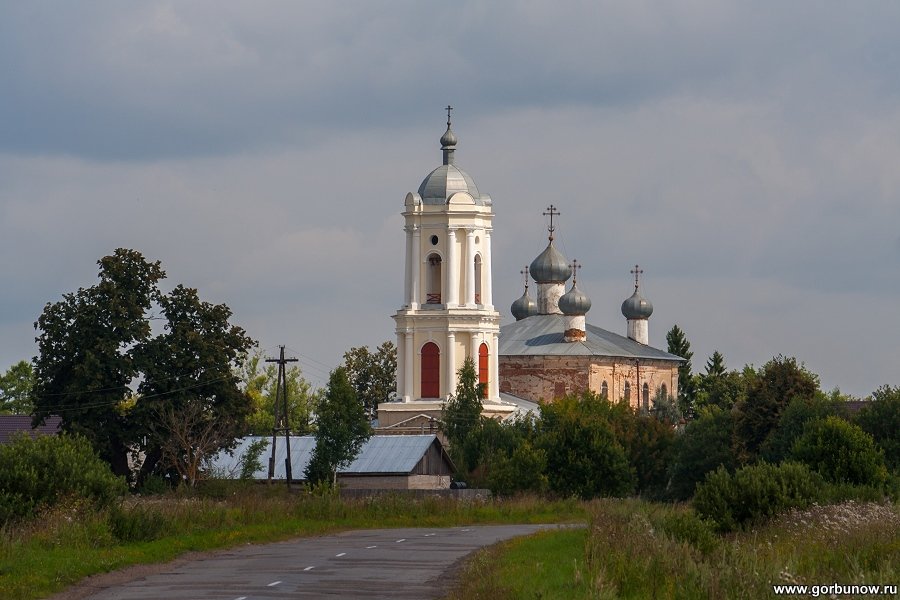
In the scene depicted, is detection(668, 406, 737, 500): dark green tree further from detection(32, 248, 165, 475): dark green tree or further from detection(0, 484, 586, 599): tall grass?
detection(32, 248, 165, 475): dark green tree

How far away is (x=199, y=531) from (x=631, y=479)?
3603 cm

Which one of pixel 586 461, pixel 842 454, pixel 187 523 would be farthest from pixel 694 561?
pixel 586 461

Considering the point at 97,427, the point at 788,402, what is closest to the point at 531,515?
the point at 788,402

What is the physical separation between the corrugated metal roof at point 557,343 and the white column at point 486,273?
47.5 ft

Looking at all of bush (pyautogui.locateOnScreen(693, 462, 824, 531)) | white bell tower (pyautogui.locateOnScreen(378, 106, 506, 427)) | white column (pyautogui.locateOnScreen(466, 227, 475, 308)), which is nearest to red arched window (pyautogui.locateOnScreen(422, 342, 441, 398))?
white bell tower (pyautogui.locateOnScreen(378, 106, 506, 427))

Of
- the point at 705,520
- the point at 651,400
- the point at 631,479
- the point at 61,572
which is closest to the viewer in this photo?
the point at 61,572

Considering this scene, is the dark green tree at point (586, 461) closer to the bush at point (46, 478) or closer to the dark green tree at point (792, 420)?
the dark green tree at point (792, 420)

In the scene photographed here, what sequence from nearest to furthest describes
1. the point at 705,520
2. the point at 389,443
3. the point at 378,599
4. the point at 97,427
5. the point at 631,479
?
1. the point at 378,599
2. the point at 705,520
3. the point at 97,427
4. the point at 631,479
5. the point at 389,443

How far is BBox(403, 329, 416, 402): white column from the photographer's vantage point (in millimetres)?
95312

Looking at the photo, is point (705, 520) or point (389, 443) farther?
point (389, 443)

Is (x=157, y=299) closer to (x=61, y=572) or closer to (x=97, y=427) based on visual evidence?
(x=97, y=427)

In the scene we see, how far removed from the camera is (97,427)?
2393 inches

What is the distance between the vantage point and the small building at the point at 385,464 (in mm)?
74312

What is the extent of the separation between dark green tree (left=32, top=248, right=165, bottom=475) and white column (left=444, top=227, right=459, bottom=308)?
33.9 meters
